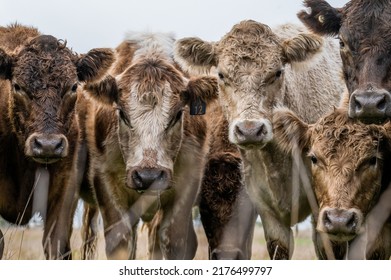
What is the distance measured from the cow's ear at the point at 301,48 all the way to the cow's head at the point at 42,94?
6.72 ft

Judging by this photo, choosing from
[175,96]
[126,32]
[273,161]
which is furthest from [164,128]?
[126,32]

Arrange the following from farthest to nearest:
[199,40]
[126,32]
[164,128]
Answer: [126,32], [199,40], [164,128]

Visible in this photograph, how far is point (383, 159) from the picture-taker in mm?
8391

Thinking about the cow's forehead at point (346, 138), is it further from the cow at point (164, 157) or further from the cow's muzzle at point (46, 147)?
the cow's muzzle at point (46, 147)

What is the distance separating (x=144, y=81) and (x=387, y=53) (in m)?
2.32

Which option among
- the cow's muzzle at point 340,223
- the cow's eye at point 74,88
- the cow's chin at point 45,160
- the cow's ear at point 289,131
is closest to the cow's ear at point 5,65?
the cow's eye at point 74,88

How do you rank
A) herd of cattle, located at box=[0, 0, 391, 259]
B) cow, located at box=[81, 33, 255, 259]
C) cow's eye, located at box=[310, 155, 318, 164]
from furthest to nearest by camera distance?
cow, located at box=[81, 33, 255, 259]
herd of cattle, located at box=[0, 0, 391, 259]
cow's eye, located at box=[310, 155, 318, 164]

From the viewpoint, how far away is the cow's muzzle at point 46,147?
880cm

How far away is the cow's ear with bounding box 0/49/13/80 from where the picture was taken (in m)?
9.37

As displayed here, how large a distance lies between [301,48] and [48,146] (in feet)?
8.90

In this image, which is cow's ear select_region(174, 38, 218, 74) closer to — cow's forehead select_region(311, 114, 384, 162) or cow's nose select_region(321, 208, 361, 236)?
cow's forehead select_region(311, 114, 384, 162)

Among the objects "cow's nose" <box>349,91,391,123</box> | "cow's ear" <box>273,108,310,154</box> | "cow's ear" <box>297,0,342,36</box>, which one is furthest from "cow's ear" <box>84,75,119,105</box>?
"cow's nose" <box>349,91,391,123</box>

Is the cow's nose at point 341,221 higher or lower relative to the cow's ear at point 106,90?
lower
